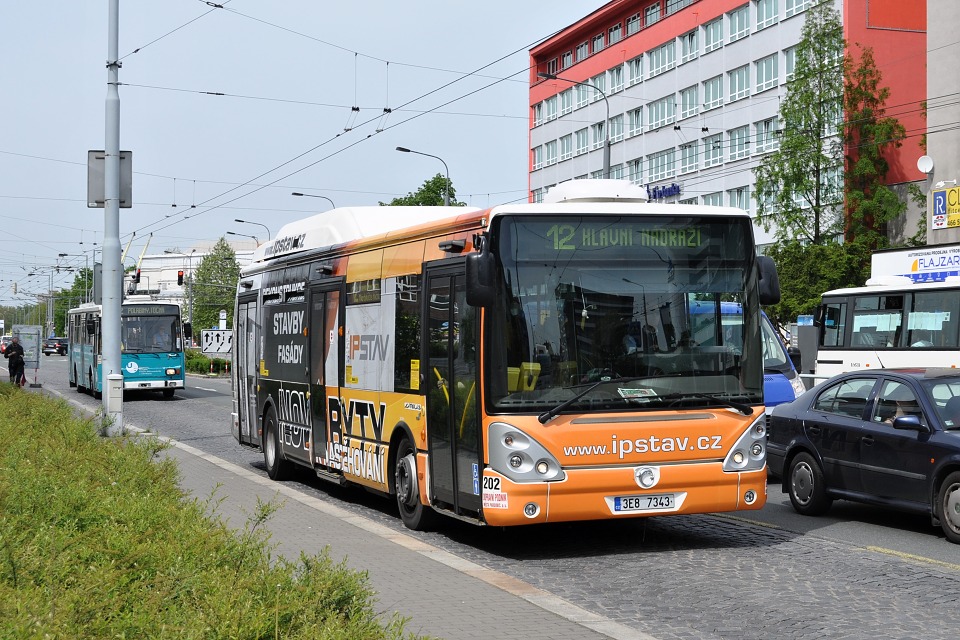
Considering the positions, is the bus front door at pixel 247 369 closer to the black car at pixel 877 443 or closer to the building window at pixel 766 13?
the black car at pixel 877 443

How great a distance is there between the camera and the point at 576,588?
8812 millimetres

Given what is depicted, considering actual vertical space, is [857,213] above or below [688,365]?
above

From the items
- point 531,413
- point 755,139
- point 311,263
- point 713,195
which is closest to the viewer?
point 531,413

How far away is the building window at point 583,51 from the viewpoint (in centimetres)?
7887

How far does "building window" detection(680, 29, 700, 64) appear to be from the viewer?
6675 centimetres

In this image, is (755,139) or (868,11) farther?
(755,139)

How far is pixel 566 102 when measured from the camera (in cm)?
8000

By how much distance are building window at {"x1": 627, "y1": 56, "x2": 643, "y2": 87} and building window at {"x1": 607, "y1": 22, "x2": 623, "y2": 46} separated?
94.2 inches

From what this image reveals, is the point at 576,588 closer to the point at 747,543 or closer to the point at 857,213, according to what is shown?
the point at 747,543

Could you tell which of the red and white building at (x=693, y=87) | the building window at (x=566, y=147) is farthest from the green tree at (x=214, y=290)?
the red and white building at (x=693, y=87)

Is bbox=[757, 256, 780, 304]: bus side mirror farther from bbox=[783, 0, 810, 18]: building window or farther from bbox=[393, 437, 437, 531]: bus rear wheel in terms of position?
bbox=[783, 0, 810, 18]: building window

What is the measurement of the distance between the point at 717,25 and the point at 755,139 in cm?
717

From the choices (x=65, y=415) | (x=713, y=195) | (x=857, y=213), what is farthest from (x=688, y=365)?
(x=713, y=195)

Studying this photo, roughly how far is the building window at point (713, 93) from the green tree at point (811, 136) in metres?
9.37
